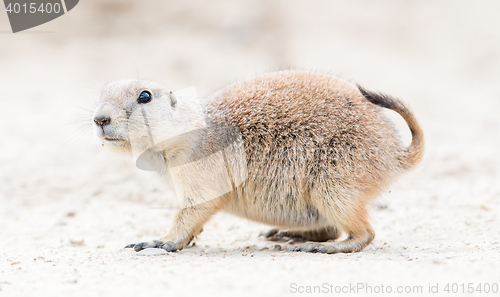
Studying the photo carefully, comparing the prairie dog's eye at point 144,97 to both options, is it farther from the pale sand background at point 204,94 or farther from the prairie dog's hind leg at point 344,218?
the prairie dog's hind leg at point 344,218

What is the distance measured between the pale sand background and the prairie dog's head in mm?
530

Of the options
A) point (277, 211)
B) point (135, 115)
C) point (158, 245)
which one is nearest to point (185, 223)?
point (158, 245)

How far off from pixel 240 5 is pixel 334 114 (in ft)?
33.8

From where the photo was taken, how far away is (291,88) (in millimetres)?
4559

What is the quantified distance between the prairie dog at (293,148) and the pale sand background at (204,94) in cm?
31

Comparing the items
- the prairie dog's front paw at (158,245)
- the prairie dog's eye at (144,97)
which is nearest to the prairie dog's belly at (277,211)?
the prairie dog's front paw at (158,245)

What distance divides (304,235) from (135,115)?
217 centimetres

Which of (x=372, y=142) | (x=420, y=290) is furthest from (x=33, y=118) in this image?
(x=420, y=290)

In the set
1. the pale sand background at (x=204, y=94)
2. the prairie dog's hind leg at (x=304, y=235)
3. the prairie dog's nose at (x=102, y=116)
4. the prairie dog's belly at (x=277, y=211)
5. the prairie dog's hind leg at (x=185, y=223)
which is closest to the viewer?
the pale sand background at (x=204, y=94)

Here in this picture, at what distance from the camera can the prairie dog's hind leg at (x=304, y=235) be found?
4898mm

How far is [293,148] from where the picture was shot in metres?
4.27

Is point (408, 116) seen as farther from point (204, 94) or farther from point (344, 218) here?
point (204, 94)

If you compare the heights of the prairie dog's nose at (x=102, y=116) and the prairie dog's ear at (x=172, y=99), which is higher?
the prairie dog's ear at (x=172, y=99)

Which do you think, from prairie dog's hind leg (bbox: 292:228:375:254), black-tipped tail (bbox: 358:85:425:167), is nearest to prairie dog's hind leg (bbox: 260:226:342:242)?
prairie dog's hind leg (bbox: 292:228:375:254)
